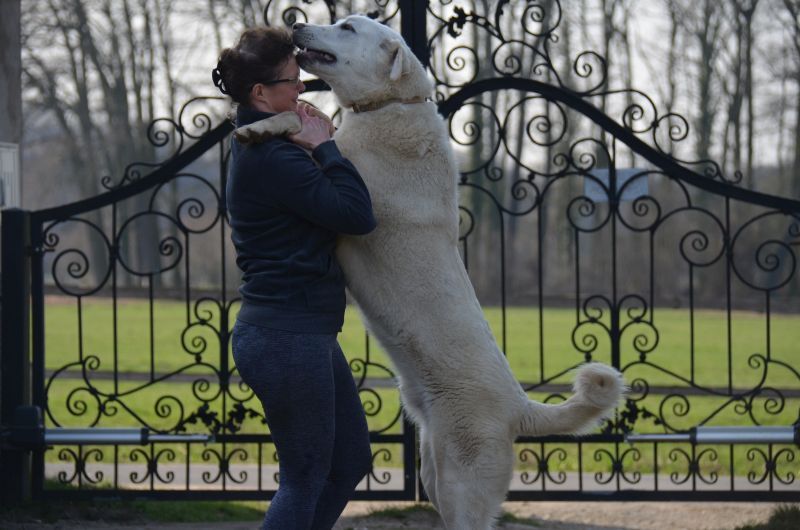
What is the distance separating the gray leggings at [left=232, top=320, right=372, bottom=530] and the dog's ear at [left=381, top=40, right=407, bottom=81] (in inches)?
35.3

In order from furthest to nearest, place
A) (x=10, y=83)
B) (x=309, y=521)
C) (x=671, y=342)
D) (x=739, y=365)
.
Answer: (x=671, y=342) < (x=739, y=365) < (x=10, y=83) < (x=309, y=521)

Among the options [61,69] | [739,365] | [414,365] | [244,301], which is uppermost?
[61,69]

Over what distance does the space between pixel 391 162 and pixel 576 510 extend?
11.1ft

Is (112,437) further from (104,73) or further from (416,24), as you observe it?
(104,73)

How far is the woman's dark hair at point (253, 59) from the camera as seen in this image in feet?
10.5

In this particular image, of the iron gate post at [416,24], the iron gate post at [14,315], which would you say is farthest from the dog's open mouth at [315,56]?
the iron gate post at [14,315]

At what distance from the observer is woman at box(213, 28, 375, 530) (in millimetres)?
3145

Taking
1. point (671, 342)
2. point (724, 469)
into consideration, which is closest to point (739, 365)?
point (671, 342)

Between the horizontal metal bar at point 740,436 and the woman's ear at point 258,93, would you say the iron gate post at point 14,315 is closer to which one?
the woman's ear at point 258,93

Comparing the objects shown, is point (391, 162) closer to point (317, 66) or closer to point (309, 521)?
point (317, 66)

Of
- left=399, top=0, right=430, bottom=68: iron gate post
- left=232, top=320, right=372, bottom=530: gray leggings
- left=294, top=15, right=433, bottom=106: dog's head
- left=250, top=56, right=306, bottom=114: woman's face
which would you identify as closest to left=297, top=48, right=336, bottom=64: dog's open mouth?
left=294, top=15, right=433, bottom=106: dog's head

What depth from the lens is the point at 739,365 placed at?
13344mm

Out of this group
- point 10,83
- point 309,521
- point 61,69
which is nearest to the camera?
point 309,521

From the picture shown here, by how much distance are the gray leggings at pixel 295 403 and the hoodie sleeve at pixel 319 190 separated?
36cm
